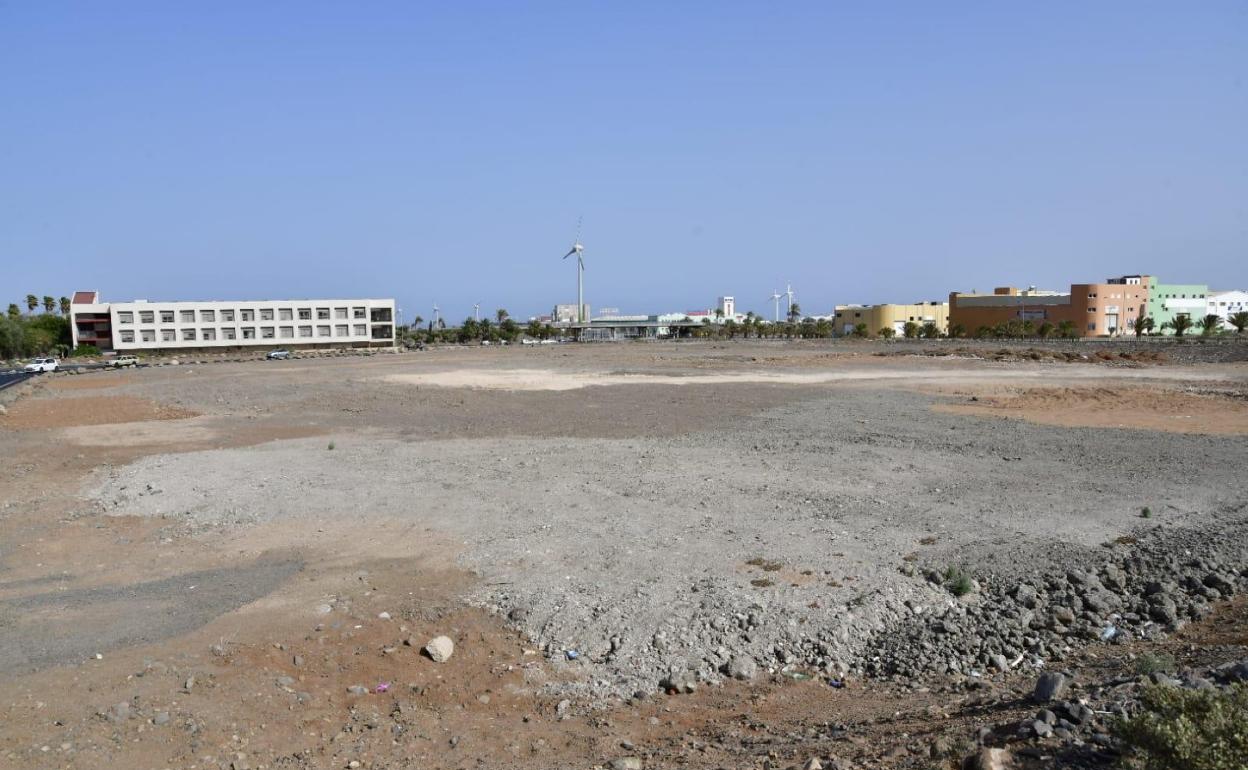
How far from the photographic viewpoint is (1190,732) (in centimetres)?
464

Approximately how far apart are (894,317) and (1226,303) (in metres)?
52.5

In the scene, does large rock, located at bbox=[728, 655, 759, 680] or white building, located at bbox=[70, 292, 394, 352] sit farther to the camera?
white building, located at bbox=[70, 292, 394, 352]

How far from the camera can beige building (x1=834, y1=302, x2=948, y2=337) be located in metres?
145

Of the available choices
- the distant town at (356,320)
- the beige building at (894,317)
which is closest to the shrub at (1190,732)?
the distant town at (356,320)

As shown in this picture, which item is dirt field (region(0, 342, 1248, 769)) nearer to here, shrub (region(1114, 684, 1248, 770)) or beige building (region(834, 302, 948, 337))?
shrub (region(1114, 684, 1248, 770))

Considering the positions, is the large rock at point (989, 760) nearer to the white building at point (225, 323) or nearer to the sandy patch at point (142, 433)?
the sandy patch at point (142, 433)

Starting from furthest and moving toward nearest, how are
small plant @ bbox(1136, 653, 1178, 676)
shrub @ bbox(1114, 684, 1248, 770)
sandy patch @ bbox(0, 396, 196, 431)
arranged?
sandy patch @ bbox(0, 396, 196, 431) → small plant @ bbox(1136, 653, 1178, 676) → shrub @ bbox(1114, 684, 1248, 770)

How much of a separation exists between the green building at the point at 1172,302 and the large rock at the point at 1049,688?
132m

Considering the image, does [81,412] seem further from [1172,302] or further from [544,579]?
[1172,302]

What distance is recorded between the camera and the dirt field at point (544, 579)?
7.29 metres

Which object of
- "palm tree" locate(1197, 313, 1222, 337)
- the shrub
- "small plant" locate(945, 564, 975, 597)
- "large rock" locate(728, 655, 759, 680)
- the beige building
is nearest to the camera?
the shrub

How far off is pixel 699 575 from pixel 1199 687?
5.95 metres

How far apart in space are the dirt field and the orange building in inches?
3964

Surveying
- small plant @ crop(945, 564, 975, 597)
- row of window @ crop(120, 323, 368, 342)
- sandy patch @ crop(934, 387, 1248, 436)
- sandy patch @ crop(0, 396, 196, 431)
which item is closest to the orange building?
sandy patch @ crop(934, 387, 1248, 436)
